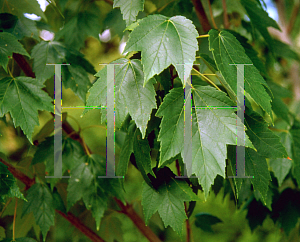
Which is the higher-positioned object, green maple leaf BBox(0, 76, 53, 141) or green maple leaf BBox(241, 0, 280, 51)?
green maple leaf BBox(241, 0, 280, 51)

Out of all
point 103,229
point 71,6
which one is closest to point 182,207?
point 103,229

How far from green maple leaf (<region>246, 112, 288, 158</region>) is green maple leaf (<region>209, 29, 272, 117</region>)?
5 cm

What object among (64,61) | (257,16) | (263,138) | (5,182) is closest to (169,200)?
(263,138)

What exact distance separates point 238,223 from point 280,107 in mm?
2214

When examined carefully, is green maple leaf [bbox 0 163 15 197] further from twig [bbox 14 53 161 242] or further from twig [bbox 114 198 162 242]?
twig [bbox 114 198 162 242]

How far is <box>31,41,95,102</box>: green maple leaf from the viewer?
715 millimetres

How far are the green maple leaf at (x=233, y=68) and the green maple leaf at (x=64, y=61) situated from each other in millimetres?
371

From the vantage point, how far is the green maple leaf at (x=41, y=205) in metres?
0.68

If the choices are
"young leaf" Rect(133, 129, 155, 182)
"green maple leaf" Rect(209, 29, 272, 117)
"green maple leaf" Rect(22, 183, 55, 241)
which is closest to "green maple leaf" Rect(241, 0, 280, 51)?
"green maple leaf" Rect(209, 29, 272, 117)

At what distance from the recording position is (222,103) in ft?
1.64

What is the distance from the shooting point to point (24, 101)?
611mm

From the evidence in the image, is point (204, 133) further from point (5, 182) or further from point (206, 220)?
point (206, 220)

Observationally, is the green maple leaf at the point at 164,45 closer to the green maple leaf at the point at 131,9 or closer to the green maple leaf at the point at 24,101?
the green maple leaf at the point at 131,9

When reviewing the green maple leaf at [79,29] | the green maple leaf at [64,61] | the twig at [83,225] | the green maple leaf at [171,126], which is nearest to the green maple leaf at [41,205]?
the twig at [83,225]
